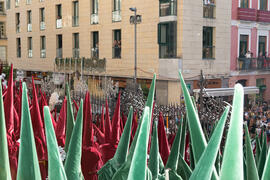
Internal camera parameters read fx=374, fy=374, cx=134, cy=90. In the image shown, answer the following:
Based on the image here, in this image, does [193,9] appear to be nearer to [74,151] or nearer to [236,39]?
[236,39]

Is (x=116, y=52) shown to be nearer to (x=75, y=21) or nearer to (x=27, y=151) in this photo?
(x=75, y=21)

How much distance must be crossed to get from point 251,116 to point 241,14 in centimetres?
818

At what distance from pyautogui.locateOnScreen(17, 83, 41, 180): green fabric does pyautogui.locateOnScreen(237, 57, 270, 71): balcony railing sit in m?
17.8

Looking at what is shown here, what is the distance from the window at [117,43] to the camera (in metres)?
18.0

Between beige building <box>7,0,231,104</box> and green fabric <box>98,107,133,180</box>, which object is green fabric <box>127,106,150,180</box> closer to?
green fabric <box>98,107,133,180</box>

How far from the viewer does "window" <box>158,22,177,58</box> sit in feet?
51.1

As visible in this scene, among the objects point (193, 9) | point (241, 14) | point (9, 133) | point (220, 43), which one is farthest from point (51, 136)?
point (241, 14)

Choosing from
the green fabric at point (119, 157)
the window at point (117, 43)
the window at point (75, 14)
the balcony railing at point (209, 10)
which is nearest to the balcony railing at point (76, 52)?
the window at point (75, 14)

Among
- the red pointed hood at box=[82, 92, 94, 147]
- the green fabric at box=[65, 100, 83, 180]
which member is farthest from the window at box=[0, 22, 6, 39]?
the green fabric at box=[65, 100, 83, 180]

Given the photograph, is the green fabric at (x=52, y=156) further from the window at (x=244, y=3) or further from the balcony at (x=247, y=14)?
the window at (x=244, y=3)

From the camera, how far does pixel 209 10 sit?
647 inches

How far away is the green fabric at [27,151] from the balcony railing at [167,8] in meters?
15.3

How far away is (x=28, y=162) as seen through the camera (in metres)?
0.67

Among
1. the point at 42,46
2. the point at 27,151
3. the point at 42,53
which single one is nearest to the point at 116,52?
the point at 42,53
